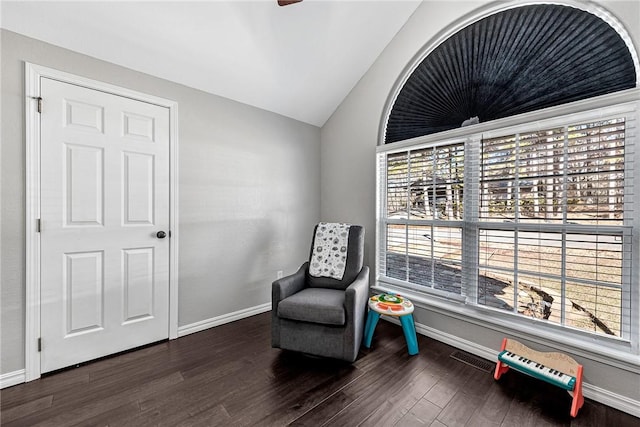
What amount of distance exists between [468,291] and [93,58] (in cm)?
352

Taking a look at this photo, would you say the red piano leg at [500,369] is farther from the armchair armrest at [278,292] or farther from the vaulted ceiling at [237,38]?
the vaulted ceiling at [237,38]

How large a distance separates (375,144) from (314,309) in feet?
6.09

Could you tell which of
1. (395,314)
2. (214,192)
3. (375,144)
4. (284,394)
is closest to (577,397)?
(395,314)

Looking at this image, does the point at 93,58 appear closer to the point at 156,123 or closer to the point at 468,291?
the point at 156,123

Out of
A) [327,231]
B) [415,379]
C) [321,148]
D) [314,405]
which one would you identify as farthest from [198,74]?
[415,379]

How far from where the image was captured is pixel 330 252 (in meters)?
2.57

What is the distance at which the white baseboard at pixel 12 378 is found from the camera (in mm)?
1668

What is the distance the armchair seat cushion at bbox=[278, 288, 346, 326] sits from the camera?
1.89 metres

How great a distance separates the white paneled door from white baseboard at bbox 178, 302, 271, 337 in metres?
0.19

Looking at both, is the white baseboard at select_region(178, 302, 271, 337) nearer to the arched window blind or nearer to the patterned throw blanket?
the patterned throw blanket

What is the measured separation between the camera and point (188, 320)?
2.44 meters

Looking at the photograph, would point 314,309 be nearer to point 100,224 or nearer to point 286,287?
point 286,287

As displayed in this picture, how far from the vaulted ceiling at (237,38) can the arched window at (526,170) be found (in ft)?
2.06

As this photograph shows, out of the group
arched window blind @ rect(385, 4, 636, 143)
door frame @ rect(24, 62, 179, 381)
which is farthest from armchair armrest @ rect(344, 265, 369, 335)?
→ door frame @ rect(24, 62, 179, 381)
